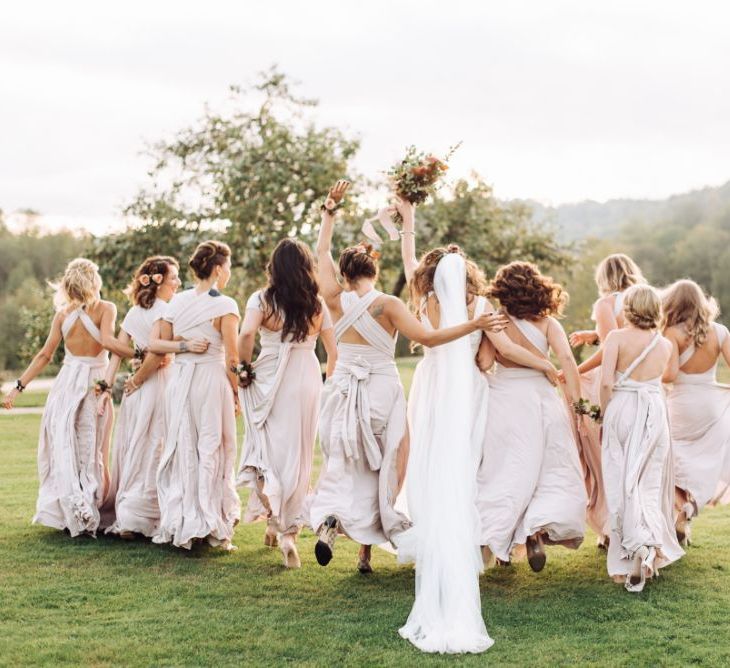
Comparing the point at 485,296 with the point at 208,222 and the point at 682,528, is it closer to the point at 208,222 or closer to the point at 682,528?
the point at 682,528

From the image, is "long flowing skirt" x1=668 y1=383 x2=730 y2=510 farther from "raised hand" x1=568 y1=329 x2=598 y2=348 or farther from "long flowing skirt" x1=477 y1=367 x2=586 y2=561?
"long flowing skirt" x1=477 y1=367 x2=586 y2=561

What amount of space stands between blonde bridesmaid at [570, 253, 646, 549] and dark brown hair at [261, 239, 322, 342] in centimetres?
218

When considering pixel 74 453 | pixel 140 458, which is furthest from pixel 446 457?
pixel 74 453

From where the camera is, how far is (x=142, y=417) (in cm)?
808

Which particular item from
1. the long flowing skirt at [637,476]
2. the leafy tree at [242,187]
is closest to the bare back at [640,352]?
the long flowing skirt at [637,476]

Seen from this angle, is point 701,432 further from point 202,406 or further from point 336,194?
point 202,406

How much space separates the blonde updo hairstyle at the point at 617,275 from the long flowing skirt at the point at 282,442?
240cm

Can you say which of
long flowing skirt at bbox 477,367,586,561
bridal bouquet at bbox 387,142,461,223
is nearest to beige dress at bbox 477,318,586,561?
long flowing skirt at bbox 477,367,586,561

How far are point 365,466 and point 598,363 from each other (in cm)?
215

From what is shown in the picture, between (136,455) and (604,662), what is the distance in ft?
14.4

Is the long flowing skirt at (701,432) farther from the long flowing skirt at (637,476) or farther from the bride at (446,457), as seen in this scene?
the bride at (446,457)

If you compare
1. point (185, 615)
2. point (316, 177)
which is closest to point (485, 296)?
point (185, 615)

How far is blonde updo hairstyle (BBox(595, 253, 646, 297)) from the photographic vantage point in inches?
302

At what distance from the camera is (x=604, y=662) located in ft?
16.3
